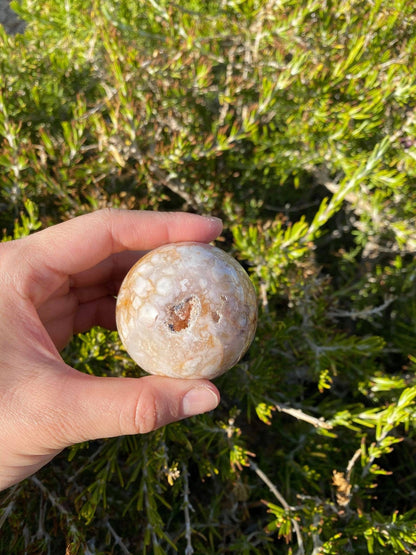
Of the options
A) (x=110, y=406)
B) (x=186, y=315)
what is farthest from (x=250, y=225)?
(x=110, y=406)

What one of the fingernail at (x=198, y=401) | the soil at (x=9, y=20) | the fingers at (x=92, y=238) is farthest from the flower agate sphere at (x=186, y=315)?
the soil at (x=9, y=20)

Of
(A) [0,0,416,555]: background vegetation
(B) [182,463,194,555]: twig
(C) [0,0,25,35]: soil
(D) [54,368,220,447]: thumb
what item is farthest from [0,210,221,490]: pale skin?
(C) [0,0,25,35]: soil

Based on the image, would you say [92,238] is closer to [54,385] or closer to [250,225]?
[54,385]

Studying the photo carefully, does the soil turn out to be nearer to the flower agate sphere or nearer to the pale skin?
the pale skin

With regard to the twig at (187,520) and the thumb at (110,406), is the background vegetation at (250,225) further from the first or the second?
the thumb at (110,406)

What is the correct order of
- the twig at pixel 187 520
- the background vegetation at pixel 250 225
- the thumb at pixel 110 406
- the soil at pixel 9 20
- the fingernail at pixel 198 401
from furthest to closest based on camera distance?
the soil at pixel 9 20 < the background vegetation at pixel 250 225 < the twig at pixel 187 520 < the fingernail at pixel 198 401 < the thumb at pixel 110 406

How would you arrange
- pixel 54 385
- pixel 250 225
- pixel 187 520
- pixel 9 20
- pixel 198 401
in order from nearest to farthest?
pixel 54 385, pixel 198 401, pixel 187 520, pixel 250 225, pixel 9 20
